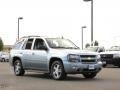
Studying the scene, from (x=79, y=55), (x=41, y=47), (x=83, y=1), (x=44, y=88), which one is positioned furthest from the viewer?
(x=83, y=1)

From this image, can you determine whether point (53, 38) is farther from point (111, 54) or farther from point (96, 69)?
point (111, 54)

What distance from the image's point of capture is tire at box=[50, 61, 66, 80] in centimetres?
1659

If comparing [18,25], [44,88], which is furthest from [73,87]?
[18,25]

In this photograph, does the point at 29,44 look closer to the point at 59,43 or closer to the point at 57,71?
the point at 59,43

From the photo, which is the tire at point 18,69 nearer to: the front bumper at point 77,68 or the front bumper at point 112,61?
the front bumper at point 77,68

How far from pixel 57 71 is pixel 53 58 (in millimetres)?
578

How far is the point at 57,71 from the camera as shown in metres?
16.8

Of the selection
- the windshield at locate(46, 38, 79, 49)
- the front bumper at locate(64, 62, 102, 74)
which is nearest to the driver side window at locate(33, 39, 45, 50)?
the windshield at locate(46, 38, 79, 49)

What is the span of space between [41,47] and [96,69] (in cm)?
245

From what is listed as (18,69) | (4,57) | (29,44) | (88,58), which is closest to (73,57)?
(88,58)

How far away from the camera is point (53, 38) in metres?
18.2

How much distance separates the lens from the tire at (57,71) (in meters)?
16.6

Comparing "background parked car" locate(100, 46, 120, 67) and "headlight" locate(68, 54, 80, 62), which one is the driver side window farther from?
"background parked car" locate(100, 46, 120, 67)

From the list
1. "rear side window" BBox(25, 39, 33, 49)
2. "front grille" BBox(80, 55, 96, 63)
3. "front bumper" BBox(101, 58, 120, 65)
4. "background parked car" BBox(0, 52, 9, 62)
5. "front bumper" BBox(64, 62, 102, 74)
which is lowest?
"background parked car" BBox(0, 52, 9, 62)
